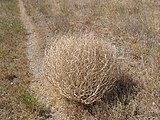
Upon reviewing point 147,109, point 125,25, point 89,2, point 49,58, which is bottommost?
point 89,2

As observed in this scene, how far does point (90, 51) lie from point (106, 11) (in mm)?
7762

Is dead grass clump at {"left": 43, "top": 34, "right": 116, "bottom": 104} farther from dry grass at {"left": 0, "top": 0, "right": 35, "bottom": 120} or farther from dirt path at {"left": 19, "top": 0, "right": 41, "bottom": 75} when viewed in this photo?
dirt path at {"left": 19, "top": 0, "right": 41, "bottom": 75}

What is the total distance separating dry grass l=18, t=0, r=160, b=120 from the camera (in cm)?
596

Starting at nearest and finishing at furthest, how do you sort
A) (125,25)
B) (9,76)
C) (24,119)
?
(24,119) < (9,76) < (125,25)

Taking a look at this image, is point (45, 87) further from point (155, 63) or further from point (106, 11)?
point (106, 11)

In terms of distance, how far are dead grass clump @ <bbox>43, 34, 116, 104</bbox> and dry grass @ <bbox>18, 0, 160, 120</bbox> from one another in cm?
35

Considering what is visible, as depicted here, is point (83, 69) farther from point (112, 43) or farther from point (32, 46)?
point (32, 46)

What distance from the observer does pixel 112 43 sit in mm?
9406

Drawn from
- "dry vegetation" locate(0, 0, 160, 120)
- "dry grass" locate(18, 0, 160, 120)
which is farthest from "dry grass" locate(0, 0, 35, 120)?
"dry grass" locate(18, 0, 160, 120)

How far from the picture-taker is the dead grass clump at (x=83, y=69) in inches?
226

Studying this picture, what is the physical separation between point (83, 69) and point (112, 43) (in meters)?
3.82

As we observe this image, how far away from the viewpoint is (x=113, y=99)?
20.2ft

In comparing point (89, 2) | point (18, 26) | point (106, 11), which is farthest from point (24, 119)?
point (89, 2)

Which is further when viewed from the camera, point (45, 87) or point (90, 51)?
point (45, 87)
